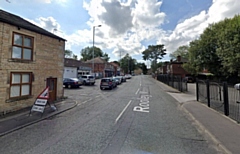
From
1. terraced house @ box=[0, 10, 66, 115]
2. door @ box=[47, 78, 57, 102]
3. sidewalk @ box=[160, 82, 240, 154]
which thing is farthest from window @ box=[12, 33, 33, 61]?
sidewalk @ box=[160, 82, 240, 154]

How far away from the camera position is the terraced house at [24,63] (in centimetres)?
804

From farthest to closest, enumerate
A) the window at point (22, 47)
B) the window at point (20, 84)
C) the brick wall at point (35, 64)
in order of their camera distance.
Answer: the window at point (22, 47) < the window at point (20, 84) < the brick wall at point (35, 64)

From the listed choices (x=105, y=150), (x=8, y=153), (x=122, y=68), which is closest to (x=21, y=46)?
(x=8, y=153)

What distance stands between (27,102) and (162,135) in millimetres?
8554

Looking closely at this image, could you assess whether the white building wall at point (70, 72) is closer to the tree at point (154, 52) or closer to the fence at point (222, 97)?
the fence at point (222, 97)

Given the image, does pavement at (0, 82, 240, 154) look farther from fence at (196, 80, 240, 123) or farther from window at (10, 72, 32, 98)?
window at (10, 72, 32, 98)

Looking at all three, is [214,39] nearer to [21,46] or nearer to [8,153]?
[21,46]

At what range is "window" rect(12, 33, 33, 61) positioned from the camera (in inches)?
341

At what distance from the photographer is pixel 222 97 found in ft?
29.5

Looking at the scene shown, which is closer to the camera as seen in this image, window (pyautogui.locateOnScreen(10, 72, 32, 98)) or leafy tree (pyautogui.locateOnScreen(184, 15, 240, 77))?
window (pyautogui.locateOnScreen(10, 72, 32, 98))

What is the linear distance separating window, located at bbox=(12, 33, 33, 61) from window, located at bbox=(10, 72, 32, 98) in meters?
1.07

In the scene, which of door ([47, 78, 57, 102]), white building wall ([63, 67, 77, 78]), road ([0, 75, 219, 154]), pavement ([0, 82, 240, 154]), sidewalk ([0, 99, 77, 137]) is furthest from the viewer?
white building wall ([63, 67, 77, 78])

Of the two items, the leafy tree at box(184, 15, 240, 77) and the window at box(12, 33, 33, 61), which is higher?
the leafy tree at box(184, 15, 240, 77)

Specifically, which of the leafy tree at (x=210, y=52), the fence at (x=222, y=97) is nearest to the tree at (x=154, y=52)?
the leafy tree at (x=210, y=52)
